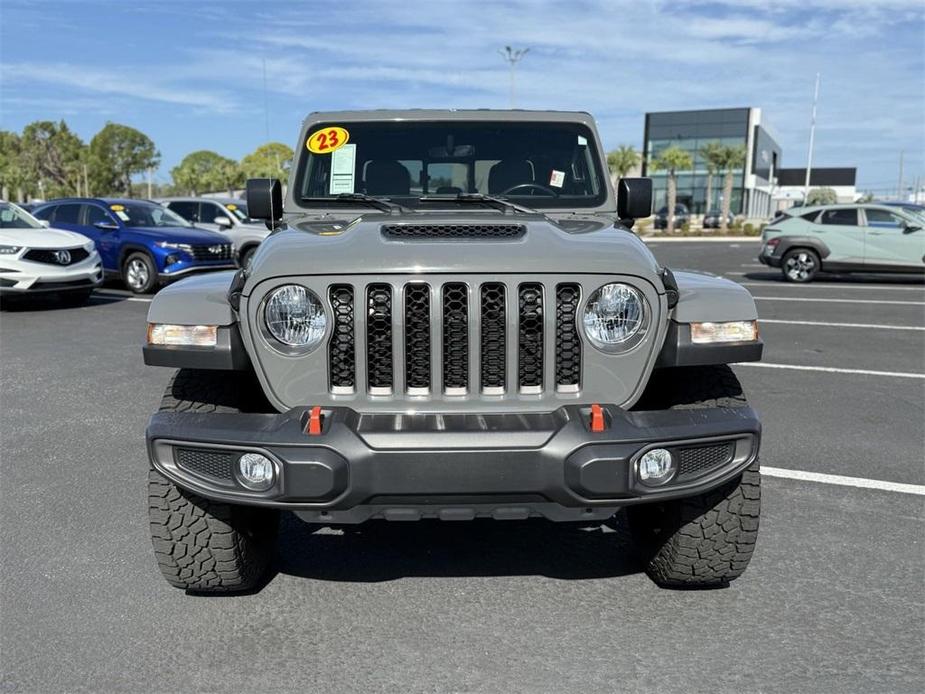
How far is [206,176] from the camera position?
90438 millimetres

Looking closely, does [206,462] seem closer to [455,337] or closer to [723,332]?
[455,337]

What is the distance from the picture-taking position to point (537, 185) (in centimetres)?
411

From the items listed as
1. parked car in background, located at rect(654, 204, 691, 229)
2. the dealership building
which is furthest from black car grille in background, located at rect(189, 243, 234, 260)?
the dealership building

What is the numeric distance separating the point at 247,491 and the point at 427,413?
2.06ft

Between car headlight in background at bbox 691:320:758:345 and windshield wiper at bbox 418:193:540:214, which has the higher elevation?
windshield wiper at bbox 418:193:540:214

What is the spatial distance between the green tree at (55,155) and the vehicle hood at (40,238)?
74.4m

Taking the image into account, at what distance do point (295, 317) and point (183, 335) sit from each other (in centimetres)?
44

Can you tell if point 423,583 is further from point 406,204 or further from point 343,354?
point 406,204

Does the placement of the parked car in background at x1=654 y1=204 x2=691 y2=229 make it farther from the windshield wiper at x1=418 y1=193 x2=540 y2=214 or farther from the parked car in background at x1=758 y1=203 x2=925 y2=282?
the windshield wiper at x1=418 y1=193 x2=540 y2=214

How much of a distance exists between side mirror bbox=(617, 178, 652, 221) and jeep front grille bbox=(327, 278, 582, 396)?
59.3 inches

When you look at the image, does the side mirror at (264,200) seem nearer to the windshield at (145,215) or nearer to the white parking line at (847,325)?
the white parking line at (847,325)

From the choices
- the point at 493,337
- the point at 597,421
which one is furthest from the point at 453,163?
the point at 597,421

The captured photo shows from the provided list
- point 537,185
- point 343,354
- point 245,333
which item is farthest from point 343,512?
point 537,185

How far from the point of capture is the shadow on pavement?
3.43 metres
